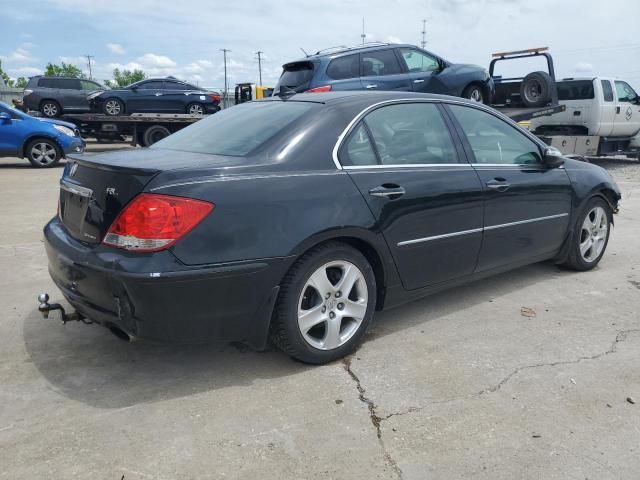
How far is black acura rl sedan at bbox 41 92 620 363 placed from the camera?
274 cm

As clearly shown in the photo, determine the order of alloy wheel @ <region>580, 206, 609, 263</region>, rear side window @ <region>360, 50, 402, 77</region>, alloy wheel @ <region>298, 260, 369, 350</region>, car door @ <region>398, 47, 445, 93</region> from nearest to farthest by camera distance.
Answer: alloy wheel @ <region>298, 260, 369, 350</region>, alloy wheel @ <region>580, 206, 609, 263</region>, rear side window @ <region>360, 50, 402, 77</region>, car door @ <region>398, 47, 445, 93</region>

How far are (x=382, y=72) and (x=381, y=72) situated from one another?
1.0 inches

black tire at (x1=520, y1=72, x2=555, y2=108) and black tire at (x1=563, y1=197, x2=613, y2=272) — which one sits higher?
black tire at (x1=520, y1=72, x2=555, y2=108)

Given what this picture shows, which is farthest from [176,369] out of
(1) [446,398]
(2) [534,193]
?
(2) [534,193]

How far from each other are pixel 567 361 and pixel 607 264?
2556 millimetres

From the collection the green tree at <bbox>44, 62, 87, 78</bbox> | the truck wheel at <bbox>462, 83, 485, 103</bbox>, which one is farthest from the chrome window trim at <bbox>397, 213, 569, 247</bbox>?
the green tree at <bbox>44, 62, 87, 78</bbox>

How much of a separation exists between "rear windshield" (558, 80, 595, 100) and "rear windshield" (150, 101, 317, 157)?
40.1 feet

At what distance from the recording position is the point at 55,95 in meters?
18.9

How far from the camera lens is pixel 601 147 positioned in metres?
13.9

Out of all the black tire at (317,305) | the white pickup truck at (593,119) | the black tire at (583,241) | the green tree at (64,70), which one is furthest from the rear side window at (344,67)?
the green tree at (64,70)

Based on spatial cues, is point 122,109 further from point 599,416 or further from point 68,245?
point 599,416

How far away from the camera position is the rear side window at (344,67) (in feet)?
31.0

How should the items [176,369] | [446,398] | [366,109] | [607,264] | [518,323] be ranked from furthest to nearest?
[607,264], [518,323], [366,109], [176,369], [446,398]

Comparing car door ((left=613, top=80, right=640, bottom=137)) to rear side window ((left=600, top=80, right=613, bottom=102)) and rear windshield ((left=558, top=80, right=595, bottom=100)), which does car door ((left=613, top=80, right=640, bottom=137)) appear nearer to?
rear side window ((left=600, top=80, right=613, bottom=102))
